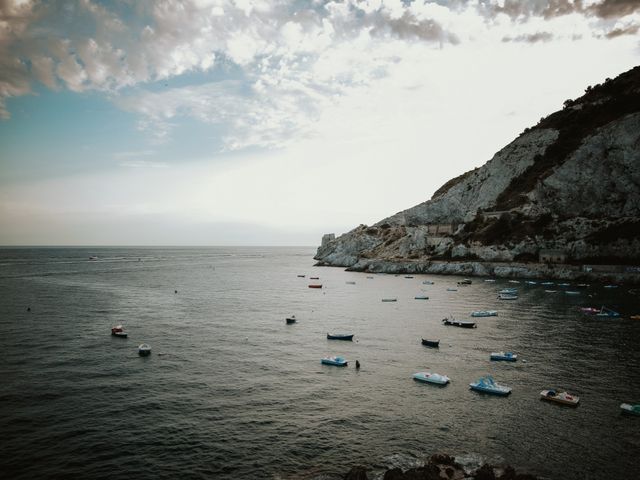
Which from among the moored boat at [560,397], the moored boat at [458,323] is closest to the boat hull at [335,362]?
the moored boat at [560,397]

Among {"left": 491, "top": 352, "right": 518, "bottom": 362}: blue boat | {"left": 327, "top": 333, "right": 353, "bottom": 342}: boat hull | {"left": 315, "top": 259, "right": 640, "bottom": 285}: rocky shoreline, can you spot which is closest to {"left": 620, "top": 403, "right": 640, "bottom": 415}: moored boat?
{"left": 491, "top": 352, "right": 518, "bottom": 362}: blue boat

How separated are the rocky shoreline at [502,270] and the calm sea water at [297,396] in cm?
4257

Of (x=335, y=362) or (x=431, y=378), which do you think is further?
(x=335, y=362)

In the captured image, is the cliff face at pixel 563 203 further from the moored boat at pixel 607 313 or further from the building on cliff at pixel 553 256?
the moored boat at pixel 607 313

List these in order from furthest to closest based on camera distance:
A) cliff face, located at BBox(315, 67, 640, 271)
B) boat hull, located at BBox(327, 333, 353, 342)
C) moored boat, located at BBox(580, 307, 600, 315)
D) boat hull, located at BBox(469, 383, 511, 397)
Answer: cliff face, located at BBox(315, 67, 640, 271), moored boat, located at BBox(580, 307, 600, 315), boat hull, located at BBox(327, 333, 353, 342), boat hull, located at BBox(469, 383, 511, 397)

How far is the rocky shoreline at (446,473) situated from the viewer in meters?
23.7

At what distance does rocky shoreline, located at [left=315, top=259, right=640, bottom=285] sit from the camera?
379 feet

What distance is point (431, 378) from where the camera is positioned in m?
41.6

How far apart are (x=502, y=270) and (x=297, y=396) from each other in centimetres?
12387

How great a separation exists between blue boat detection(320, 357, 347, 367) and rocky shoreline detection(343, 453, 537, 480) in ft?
71.7

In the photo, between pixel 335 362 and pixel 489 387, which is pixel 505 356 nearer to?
pixel 489 387

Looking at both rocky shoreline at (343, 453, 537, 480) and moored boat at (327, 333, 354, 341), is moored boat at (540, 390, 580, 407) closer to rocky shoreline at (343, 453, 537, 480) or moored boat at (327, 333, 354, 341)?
rocky shoreline at (343, 453, 537, 480)

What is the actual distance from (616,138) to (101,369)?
611ft

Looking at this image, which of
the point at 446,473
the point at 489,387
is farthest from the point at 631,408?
the point at 446,473
